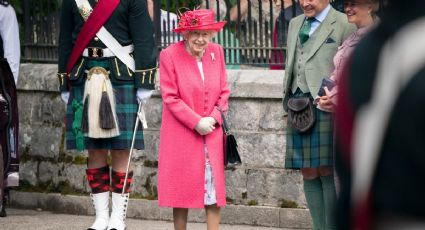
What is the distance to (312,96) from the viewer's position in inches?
298

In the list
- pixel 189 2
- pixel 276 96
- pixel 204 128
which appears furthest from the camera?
pixel 189 2

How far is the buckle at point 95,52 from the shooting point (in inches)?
347

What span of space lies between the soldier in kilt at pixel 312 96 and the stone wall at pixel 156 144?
1556 millimetres

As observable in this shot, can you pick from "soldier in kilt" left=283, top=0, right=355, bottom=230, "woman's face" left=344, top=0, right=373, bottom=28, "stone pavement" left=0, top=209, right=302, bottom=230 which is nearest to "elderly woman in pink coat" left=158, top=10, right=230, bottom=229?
"soldier in kilt" left=283, top=0, right=355, bottom=230

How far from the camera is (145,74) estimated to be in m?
8.79

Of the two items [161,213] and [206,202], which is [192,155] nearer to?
[206,202]

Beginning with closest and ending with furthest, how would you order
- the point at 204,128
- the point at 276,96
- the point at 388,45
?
the point at 388,45 < the point at 204,128 < the point at 276,96

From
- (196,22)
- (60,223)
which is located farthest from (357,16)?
(60,223)

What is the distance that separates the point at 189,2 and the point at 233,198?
1.73 m

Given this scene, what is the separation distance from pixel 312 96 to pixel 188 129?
87cm

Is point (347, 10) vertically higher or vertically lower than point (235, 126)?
higher

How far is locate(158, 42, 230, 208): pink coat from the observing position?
793 centimetres

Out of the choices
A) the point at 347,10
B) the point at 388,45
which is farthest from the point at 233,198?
the point at 388,45

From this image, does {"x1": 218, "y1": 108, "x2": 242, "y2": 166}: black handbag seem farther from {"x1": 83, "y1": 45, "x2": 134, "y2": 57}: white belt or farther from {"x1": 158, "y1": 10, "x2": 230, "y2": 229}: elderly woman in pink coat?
{"x1": 83, "y1": 45, "x2": 134, "y2": 57}: white belt
